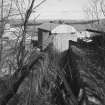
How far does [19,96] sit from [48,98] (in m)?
1.09

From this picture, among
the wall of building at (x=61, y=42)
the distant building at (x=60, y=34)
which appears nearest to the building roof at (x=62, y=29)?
the distant building at (x=60, y=34)

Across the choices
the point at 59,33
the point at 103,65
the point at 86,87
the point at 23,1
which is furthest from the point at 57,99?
the point at 59,33

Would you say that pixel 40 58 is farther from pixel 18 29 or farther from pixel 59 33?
pixel 59 33

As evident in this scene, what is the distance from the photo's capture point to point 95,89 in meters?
3.64

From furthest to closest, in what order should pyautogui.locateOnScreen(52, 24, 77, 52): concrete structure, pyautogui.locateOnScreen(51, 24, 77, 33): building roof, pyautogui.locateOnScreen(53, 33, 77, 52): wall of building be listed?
Answer: pyautogui.locateOnScreen(51, 24, 77, 33): building roof → pyautogui.locateOnScreen(52, 24, 77, 52): concrete structure → pyautogui.locateOnScreen(53, 33, 77, 52): wall of building

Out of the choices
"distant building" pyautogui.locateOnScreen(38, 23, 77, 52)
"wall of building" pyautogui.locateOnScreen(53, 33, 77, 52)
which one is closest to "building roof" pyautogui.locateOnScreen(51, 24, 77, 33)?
"distant building" pyautogui.locateOnScreen(38, 23, 77, 52)

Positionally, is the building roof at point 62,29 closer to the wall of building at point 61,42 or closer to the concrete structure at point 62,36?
the concrete structure at point 62,36

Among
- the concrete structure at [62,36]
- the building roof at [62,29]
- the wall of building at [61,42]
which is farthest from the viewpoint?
the building roof at [62,29]

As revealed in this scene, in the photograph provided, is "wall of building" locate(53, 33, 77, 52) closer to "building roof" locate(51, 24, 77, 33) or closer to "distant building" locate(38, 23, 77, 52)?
"distant building" locate(38, 23, 77, 52)

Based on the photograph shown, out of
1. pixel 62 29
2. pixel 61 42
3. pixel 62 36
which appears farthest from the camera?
pixel 62 29

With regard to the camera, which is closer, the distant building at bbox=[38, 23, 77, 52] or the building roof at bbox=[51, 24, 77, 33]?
the distant building at bbox=[38, 23, 77, 52]

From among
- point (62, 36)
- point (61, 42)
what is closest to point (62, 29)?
point (62, 36)

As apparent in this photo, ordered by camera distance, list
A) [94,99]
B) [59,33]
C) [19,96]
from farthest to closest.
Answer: [59,33]
[94,99]
[19,96]

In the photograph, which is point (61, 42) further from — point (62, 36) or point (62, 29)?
point (62, 29)
